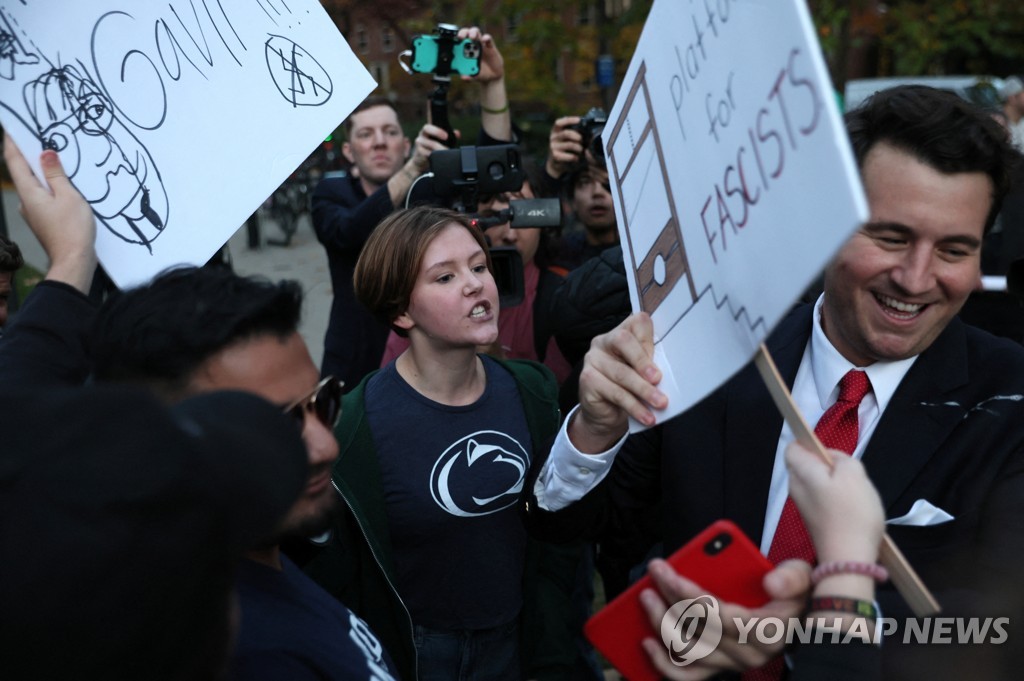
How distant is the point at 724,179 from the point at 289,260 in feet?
38.3

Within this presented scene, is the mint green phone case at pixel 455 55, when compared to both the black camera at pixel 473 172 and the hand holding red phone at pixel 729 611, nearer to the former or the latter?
the black camera at pixel 473 172

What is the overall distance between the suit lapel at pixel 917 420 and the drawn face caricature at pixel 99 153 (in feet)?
4.77

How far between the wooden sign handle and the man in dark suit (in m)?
0.23

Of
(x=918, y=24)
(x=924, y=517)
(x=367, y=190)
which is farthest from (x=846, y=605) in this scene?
(x=918, y=24)

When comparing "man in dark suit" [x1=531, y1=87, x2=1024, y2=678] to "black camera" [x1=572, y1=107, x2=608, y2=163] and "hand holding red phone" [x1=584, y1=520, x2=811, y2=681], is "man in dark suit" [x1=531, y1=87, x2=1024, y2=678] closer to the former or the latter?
"hand holding red phone" [x1=584, y1=520, x2=811, y2=681]

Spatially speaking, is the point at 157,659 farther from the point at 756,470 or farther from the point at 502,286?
the point at 502,286

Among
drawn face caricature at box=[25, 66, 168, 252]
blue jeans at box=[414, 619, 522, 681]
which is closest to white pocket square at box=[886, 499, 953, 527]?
blue jeans at box=[414, 619, 522, 681]

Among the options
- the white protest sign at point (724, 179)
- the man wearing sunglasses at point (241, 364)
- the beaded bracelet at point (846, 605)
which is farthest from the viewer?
the man wearing sunglasses at point (241, 364)

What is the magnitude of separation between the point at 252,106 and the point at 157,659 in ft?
4.33

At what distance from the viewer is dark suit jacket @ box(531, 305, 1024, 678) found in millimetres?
1443

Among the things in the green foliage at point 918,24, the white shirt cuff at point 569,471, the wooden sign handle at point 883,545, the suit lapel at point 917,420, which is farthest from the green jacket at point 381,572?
the green foliage at point 918,24

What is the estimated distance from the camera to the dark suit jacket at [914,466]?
1443mm

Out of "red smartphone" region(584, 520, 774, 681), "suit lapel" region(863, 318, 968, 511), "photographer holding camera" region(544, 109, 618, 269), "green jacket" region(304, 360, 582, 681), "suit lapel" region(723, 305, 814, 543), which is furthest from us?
"photographer holding camera" region(544, 109, 618, 269)

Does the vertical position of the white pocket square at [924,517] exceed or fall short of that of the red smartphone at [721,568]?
it falls short
